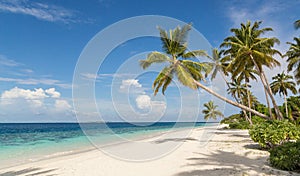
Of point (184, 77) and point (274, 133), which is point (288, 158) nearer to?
point (274, 133)

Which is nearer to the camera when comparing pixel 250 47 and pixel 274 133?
pixel 274 133

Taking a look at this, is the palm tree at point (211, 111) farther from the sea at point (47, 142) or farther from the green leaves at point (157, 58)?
the green leaves at point (157, 58)

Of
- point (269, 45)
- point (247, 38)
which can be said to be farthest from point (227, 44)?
point (269, 45)

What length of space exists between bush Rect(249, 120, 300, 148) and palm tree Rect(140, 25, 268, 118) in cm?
253

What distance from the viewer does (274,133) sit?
10391 mm

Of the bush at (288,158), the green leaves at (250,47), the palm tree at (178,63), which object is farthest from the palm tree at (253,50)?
the bush at (288,158)

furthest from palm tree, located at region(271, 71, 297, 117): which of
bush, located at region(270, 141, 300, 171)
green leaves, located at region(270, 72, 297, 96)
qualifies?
bush, located at region(270, 141, 300, 171)

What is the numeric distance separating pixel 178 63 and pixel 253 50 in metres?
5.33

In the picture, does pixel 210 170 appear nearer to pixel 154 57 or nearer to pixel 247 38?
pixel 154 57

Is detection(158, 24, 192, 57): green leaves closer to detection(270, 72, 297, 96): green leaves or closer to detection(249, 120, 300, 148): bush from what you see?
detection(249, 120, 300, 148): bush

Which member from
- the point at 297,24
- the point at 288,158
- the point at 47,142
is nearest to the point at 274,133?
the point at 288,158

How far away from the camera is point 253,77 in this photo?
2728 cm

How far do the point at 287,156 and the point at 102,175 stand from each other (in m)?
6.14

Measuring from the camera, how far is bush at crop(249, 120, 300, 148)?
1034cm
